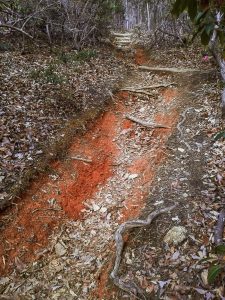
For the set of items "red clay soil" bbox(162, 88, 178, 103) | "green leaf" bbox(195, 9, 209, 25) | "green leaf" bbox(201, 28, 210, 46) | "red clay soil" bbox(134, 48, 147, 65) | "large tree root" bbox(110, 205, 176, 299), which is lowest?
"large tree root" bbox(110, 205, 176, 299)

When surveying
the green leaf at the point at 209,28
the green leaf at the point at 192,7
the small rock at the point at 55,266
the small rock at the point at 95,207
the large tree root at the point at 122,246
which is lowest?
the small rock at the point at 55,266

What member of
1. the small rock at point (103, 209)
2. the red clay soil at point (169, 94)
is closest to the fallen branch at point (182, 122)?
the red clay soil at point (169, 94)

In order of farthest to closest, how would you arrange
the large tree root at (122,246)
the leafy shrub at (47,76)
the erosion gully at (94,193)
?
the leafy shrub at (47,76) < the erosion gully at (94,193) < the large tree root at (122,246)

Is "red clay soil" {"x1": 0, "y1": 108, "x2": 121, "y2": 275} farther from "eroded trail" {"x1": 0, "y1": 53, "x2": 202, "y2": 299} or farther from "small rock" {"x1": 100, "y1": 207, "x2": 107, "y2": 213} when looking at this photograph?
"small rock" {"x1": 100, "y1": 207, "x2": 107, "y2": 213}

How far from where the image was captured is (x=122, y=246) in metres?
4.16

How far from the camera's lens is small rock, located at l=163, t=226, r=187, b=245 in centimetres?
405

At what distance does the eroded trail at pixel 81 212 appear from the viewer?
161 inches

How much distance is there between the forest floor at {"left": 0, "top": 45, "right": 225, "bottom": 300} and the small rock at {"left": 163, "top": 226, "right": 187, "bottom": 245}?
28 millimetres

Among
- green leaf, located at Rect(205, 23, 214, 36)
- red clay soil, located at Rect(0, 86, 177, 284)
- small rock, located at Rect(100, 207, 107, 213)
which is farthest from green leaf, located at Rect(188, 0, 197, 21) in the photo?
small rock, located at Rect(100, 207, 107, 213)

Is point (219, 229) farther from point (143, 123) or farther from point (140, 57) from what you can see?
point (140, 57)

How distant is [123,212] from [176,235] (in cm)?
115

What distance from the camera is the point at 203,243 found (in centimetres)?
396

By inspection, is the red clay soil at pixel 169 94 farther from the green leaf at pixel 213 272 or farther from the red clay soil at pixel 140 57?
the green leaf at pixel 213 272

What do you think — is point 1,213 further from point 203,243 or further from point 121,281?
point 203,243
